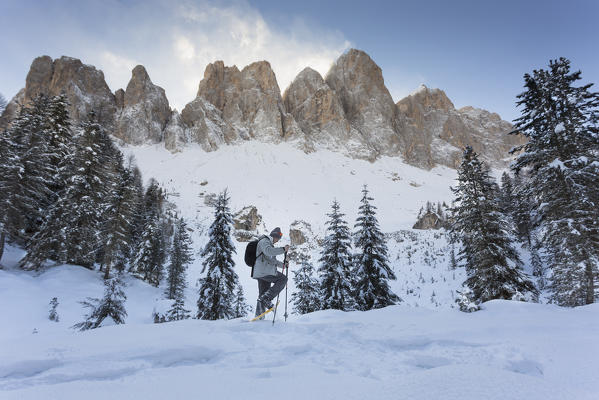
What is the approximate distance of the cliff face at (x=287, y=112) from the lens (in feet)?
339

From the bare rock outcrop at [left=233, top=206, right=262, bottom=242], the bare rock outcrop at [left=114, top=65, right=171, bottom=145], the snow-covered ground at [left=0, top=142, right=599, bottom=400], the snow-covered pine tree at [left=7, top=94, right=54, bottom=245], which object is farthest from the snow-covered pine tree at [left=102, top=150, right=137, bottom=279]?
the bare rock outcrop at [left=114, top=65, right=171, bottom=145]

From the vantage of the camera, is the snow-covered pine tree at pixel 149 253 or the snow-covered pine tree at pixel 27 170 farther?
the snow-covered pine tree at pixel 149 253

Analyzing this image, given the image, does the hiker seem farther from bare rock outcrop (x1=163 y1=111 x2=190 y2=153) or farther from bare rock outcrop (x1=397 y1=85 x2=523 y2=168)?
bare rock outcrop (x1=397 y1=85 x2=523 y2=168)

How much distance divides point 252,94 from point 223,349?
423 ft

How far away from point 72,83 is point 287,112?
288 ft

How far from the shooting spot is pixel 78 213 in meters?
19.8

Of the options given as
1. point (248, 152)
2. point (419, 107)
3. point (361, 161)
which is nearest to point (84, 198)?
point (248, 152)

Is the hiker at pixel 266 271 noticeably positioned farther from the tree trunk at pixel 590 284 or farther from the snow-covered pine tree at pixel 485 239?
the tree trunk at pixel 590 284

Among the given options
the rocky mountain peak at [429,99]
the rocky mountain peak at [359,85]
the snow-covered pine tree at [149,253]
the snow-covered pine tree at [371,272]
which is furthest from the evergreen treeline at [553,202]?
the rocky mountain peak at [429,99]

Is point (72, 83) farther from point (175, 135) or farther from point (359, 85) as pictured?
point (359, 85)

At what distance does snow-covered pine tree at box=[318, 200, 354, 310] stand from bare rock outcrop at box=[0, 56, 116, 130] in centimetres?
11381

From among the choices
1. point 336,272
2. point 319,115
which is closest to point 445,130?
point 319,115

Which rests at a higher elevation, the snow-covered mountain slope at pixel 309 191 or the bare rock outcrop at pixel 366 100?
the bare rock outcrop at pixel 366 100

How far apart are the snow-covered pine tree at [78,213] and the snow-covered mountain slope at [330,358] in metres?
19.7
